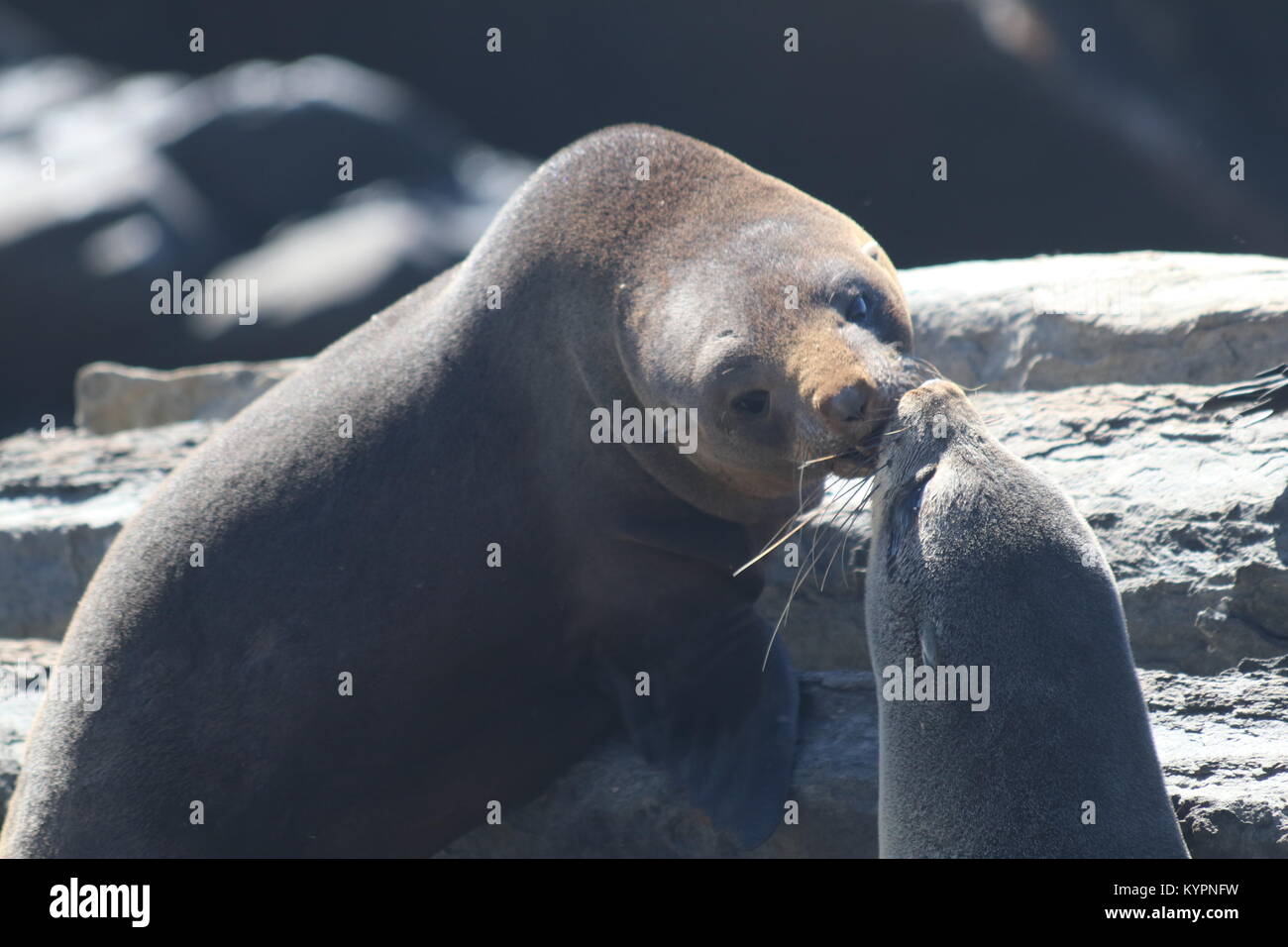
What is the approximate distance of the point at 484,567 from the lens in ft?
14.9

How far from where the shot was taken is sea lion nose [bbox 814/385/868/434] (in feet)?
12.1

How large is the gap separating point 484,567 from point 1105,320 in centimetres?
303

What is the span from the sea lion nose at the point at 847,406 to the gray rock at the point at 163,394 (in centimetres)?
486

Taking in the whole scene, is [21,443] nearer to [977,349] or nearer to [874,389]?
[977,349]

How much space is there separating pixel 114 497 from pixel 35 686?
4.14 feet

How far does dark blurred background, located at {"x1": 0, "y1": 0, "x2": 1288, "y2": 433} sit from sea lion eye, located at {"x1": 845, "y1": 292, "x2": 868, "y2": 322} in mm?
6814

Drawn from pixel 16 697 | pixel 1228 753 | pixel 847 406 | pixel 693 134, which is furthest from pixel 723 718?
pixel 693 134

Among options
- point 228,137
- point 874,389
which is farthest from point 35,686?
point 228,137

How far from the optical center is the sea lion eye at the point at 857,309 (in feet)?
13.7

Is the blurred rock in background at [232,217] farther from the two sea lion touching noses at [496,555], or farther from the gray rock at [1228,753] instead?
the gray rock at [1228,753]

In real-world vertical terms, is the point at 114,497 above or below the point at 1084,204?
below

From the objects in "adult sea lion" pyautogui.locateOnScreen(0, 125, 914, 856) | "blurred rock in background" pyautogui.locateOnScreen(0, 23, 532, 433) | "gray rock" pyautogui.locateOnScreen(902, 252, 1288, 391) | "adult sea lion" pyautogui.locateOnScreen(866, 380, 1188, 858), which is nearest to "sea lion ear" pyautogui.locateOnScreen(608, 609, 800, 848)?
"adult sea lion" pyautogui.locateOnScreen(0, 125, 914, 856)

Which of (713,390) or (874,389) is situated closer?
(874,389)
